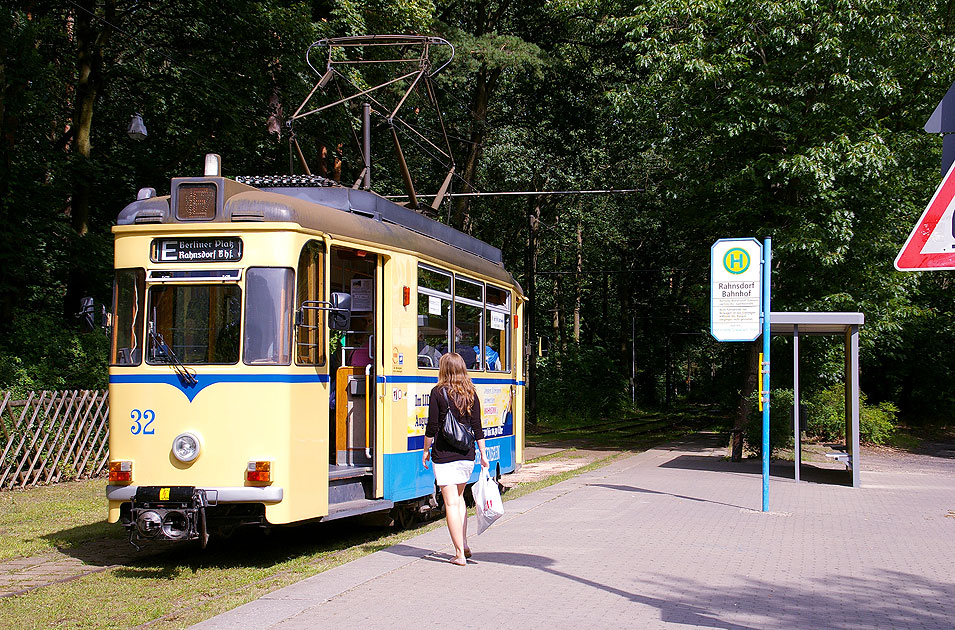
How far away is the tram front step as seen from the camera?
8.84m

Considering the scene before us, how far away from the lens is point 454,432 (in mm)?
7938

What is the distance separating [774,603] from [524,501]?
6003 mm

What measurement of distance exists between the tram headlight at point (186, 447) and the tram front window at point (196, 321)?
68 centimetres

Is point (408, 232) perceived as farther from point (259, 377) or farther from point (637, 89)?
point (637, 89)

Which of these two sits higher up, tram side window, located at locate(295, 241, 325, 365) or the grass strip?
tram side window, located at locate(295, 241, 325, 365)

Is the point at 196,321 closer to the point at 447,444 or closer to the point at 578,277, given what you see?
the point at 447,444

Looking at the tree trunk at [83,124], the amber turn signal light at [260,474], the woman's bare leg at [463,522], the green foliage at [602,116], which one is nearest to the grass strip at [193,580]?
the amber turn signal light at [260,474]

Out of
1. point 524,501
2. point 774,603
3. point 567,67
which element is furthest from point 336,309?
point 567,67

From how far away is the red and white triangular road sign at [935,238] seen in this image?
4.18 meters

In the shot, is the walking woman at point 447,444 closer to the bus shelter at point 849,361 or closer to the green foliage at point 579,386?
the bus shelter at point 849,361

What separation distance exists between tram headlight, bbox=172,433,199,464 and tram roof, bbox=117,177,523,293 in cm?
191

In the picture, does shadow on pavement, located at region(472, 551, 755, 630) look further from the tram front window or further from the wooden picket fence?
the wooden picket fence

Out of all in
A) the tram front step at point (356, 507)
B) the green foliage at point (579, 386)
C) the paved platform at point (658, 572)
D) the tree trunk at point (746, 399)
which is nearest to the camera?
the paved platform at point (658, 572)

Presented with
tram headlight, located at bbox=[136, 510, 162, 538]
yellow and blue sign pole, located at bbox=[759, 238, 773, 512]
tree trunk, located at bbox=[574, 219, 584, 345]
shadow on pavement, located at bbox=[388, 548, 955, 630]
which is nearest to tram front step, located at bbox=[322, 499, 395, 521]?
shadow on pavement, located at bbox=[388, 548, 955, 630]
